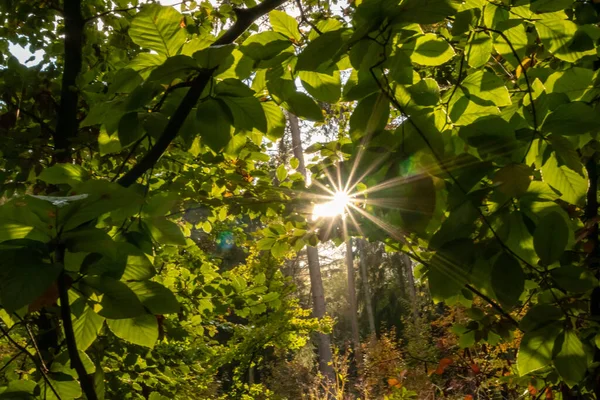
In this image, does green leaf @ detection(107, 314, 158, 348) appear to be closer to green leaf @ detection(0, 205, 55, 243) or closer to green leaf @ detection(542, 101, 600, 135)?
green leaf @ detection(0, 205, 55, 243)

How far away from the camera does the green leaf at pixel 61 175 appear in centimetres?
82

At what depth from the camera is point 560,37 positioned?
0.99 metres

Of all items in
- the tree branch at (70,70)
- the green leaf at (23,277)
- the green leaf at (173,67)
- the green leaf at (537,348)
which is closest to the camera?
the green leaf at (23,277)

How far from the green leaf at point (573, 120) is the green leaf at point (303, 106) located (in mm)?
410

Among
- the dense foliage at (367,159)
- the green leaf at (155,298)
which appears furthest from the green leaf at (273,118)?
the green leaf at (155,298)

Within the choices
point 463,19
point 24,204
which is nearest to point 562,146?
point 463,19

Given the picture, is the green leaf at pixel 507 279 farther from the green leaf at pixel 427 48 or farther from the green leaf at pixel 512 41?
the green leaf at pixel 512 41

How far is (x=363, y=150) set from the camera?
71 centimetres

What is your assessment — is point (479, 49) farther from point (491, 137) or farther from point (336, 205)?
point (336, 205)

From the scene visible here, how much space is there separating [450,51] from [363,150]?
33 centimetres

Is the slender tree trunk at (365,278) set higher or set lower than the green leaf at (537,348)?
higher

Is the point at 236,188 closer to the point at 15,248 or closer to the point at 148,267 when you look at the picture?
the point at 148,267

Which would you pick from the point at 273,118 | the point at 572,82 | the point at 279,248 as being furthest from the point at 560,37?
the point at 279,248

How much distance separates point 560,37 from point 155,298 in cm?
104
